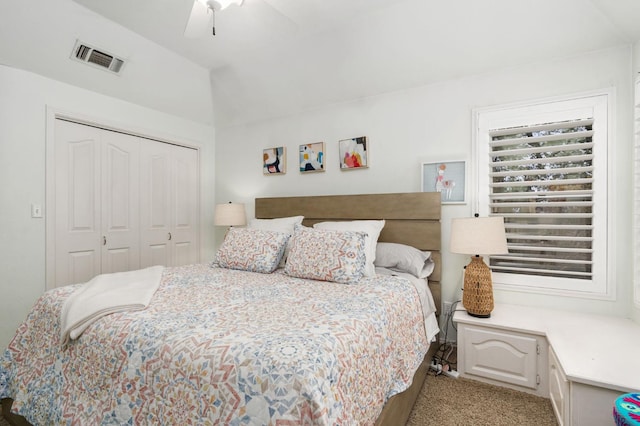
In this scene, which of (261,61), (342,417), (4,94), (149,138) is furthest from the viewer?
(149,138)

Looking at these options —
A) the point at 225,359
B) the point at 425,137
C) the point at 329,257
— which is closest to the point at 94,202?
the point at 329,257

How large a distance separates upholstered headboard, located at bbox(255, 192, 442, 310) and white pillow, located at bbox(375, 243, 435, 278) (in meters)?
0.10

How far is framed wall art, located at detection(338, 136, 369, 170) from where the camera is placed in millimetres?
3150

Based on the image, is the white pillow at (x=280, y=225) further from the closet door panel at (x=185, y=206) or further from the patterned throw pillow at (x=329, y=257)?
the closet door panel at (x=185, y=206)

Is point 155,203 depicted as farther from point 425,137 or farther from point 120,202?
point 425,137

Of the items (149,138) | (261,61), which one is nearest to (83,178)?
(149,138)

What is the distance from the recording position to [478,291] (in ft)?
7.32

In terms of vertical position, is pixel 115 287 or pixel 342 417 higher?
pixel 115 287

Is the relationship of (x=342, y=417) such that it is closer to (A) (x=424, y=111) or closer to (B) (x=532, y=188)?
(B) (x=532, y=188)

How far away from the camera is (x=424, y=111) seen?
114 inches

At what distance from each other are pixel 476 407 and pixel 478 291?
71cm

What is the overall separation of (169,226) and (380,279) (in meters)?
2.60

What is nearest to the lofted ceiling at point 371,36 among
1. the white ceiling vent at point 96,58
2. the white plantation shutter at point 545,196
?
the white ceiling vent at point 96,58

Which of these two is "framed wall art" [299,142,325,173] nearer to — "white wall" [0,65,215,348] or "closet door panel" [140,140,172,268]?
"closet door panel" [140,140,172,268]
